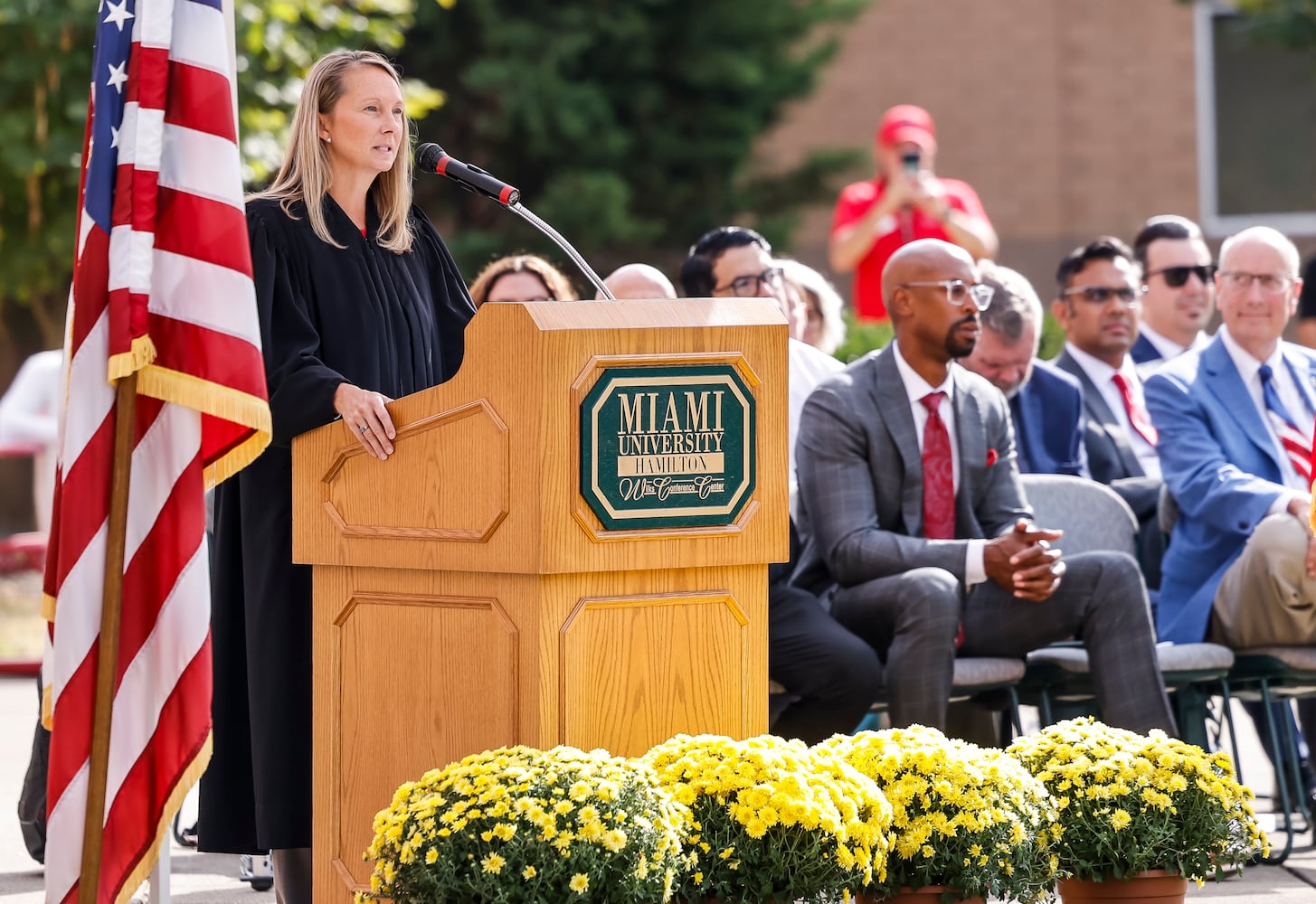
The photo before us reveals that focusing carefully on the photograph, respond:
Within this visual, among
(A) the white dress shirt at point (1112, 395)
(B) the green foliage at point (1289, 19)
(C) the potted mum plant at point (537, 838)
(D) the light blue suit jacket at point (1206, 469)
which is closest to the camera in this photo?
(C) the potted mum plant at point (537, 838)

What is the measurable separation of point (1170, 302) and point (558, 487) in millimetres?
5219

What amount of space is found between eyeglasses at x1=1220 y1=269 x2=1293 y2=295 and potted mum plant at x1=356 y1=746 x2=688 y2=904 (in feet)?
13.5

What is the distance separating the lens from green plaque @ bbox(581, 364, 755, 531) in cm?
393

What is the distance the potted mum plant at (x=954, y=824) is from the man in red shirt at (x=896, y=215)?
6.34 meters

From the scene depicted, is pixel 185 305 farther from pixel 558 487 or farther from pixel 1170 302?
pixel 1170 302

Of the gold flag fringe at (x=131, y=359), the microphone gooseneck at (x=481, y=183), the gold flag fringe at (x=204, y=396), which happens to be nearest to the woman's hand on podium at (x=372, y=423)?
the gold flag fringe at (x=204, y=396)

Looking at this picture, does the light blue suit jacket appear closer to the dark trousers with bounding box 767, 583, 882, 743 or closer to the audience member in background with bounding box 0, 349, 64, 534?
the dark trousers with bounding box 767, 583, 882, 743

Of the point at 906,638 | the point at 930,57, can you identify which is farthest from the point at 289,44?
the point at 930,57

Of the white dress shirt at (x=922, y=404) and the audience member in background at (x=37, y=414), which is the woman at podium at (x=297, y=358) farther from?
the audience member in background at (x=37, y=414)

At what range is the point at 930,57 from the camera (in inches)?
717

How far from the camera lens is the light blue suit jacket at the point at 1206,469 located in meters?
6.70

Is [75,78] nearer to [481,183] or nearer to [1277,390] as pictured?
[1277,390]

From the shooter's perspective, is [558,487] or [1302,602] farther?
[1302,602]

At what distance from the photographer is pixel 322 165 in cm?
471
